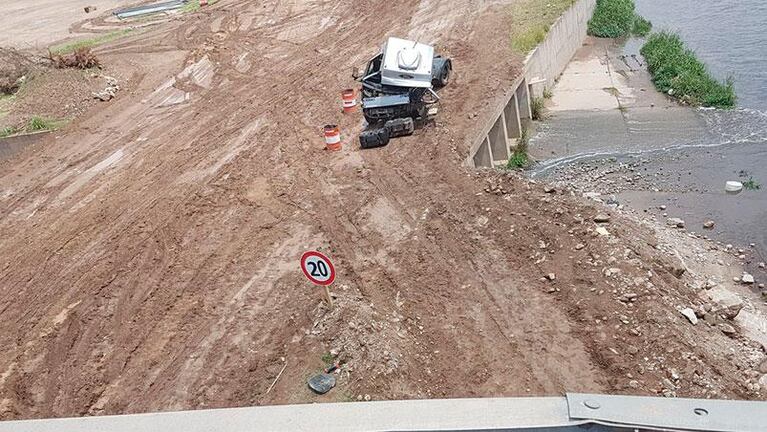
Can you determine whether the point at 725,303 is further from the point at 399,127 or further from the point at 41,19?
the point at 41,19

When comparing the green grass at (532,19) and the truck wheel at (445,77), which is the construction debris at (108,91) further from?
the green grass at (532,19)

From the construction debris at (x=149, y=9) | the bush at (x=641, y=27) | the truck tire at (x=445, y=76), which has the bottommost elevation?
the bush at (x=641, y=27)

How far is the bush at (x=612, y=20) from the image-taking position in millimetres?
28766

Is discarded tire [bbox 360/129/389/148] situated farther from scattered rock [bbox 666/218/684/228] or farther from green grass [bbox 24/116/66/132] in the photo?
green grass [bbox 24/116/66/132]

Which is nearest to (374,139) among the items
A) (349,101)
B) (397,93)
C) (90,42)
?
(397,93)

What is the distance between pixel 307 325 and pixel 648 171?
468 inches

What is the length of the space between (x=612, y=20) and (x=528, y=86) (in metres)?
11.1

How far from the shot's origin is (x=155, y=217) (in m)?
13.9

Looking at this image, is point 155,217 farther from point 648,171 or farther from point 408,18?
point 408,18

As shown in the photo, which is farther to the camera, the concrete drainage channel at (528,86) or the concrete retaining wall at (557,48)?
the concrete retaining wall at (557,48)

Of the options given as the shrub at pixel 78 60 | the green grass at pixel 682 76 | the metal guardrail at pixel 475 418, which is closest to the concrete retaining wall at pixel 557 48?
the green grass at pixel 682 76

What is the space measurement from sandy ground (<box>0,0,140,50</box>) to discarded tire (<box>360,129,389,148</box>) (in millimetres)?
19559

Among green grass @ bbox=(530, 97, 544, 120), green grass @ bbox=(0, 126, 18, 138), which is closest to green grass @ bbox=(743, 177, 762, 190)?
green grass @ bbox=(530, 97, 544, 120)

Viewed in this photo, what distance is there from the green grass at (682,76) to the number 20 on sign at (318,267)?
1740 centimetres
